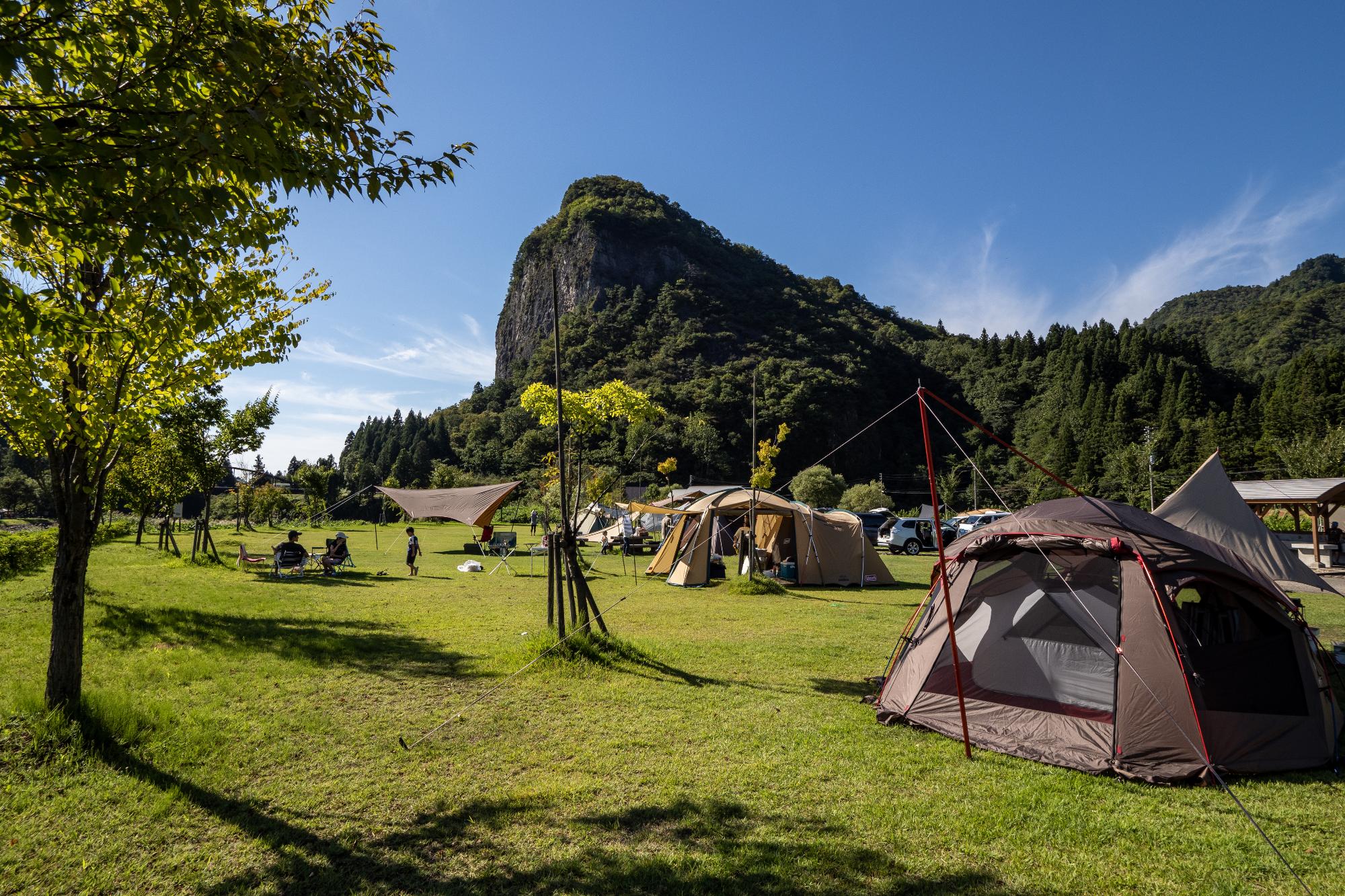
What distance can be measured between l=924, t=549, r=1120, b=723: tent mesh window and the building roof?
569 inches

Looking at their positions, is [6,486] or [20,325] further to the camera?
[6,486]

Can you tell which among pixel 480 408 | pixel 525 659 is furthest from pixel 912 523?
pixel 480 408

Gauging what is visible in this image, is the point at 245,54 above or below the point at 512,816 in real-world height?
above

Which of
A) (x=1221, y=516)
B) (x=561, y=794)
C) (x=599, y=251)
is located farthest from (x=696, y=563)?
(x=599, y=251)

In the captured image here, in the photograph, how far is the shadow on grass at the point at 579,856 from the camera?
3473mm

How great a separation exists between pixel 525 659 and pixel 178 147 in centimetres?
605

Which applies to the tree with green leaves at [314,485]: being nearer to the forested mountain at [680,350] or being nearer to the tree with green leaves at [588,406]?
the forested mountain at [680,350]

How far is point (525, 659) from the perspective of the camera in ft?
25.6

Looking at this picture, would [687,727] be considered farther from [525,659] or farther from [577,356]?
[577,356]

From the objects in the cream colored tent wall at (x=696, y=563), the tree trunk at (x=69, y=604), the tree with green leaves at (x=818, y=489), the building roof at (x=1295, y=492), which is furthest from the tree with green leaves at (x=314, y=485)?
the building roof at (x=1295, y=492)

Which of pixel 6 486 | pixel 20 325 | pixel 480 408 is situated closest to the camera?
pixel 20 325

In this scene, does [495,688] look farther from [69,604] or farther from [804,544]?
[804,544]

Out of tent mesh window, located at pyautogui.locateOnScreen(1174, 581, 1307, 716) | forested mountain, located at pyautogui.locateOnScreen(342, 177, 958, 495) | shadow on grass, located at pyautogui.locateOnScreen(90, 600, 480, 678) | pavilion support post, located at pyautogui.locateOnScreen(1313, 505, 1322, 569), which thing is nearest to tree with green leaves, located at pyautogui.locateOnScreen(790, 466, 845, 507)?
forested mountain, located at pyautogui.locateOnScreen(342, 177, 958, 495)

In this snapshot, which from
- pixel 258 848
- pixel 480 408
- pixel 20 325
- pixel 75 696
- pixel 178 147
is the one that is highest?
pixel 480 408
